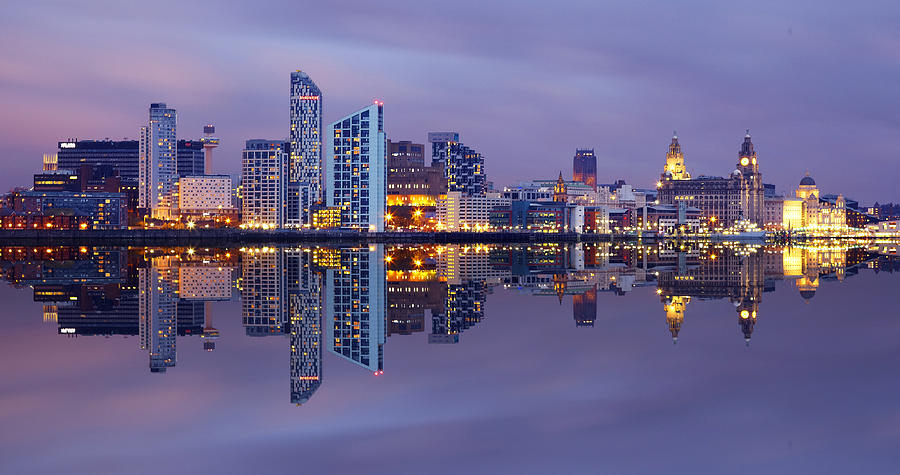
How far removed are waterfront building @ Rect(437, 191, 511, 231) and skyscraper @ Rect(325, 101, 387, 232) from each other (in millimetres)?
16314

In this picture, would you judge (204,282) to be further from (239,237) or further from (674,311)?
(239,237)

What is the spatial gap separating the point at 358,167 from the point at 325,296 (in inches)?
5433

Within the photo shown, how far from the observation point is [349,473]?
10.5m

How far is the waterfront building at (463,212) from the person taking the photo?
17988cm

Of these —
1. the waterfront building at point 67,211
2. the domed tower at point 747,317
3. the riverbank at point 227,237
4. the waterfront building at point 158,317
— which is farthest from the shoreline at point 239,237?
the domed tower at point 747,317

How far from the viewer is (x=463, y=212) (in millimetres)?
→ 181500

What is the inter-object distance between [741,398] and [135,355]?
11.9 metres

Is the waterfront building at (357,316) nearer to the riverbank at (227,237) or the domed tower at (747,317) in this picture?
the domed tower at (747,317)

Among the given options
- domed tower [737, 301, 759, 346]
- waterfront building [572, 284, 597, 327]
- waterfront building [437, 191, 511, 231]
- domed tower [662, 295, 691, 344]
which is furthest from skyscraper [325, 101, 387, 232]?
domed tower [737, 301, 759, 346]

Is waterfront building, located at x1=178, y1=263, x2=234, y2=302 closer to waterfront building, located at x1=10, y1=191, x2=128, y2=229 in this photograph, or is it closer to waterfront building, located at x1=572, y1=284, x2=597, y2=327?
waterfront building, located at x1=572, y1=284, x2=597, y2=327

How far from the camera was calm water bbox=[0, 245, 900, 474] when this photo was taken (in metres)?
11.2

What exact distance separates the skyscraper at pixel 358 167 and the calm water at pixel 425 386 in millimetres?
135491

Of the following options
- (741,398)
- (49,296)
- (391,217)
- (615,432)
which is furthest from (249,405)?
(391,217)

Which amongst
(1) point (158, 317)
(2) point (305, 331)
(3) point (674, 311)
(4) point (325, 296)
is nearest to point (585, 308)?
(3) point (674, 311)
